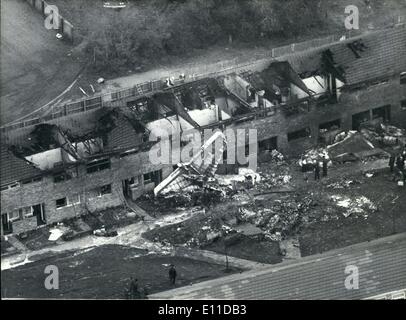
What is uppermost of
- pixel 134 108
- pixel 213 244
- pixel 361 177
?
pixel 134 108

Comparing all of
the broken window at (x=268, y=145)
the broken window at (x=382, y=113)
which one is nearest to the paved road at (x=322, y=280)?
the broken window at (x=268, y=145)

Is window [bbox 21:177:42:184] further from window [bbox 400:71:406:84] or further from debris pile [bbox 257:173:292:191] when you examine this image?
window [bbox 400:71:406:84]

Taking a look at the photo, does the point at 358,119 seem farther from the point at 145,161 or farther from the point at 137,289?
the point at 137,289

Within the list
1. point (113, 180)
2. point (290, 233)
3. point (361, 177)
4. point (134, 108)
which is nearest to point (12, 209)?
point (113, 180)

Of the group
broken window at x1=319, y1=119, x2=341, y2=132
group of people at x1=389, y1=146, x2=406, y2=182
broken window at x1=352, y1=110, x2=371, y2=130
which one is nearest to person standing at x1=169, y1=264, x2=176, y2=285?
group of people at x1=389, y1=146, x2=406, y2=182

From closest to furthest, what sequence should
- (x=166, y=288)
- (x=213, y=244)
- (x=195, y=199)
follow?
(x=166, y=288) < (x=213, y=244) < (x=195, y=199)

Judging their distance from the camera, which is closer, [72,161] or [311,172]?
[72,161]
